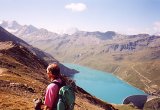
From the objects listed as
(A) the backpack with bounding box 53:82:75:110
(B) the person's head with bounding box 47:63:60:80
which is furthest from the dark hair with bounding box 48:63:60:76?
(A) the backpack with bounding box 53:82:75:110

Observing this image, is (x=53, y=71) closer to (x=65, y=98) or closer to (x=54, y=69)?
(x=54, y=69)

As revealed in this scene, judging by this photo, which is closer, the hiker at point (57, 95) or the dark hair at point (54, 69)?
the hiker at point (57, 95)

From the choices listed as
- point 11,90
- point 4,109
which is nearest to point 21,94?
point 11,90

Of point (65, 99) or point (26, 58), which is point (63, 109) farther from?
point (26, 58)

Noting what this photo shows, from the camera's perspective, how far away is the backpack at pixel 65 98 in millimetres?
9906

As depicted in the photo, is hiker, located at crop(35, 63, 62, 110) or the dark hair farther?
the dark hair

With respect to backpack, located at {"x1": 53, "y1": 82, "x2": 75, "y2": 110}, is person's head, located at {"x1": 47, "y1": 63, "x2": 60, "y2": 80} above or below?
above

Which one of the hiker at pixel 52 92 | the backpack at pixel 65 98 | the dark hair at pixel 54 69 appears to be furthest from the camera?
the dark hair at pixel 54 69

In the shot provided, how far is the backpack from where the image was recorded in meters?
9.91

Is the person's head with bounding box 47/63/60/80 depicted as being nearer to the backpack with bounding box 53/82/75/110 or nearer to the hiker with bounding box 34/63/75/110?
the hiker with bounding box 34/63/75/110

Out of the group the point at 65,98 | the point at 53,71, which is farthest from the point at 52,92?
the point at 53,71

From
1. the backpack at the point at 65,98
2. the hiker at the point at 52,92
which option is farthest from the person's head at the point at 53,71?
the backpack at the point at 65,98

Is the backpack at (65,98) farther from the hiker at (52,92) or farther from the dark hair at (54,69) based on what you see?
the dark hair at (54,69)

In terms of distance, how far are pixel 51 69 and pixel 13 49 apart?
72081mm
